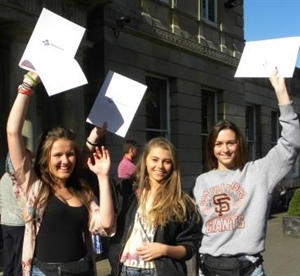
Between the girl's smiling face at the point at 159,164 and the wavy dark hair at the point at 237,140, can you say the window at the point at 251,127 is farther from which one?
the girl's smiling face at the point at 159,164

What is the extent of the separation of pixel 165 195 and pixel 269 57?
1.16 m

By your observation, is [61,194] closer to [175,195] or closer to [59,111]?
[175,195]

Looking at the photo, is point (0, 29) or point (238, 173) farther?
point (0, 29)

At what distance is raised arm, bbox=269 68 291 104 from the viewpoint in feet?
10.8

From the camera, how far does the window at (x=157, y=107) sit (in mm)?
13133

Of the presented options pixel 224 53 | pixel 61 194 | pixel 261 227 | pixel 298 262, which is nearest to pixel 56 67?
pixel 61 194

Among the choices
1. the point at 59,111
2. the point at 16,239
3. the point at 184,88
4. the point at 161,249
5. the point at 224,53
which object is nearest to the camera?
the point at 161,249

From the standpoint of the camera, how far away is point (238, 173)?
3.42 m

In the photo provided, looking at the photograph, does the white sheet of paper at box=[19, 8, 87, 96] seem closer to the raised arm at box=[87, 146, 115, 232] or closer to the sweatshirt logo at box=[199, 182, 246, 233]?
the raised arm at box=[87, 146, 115, 232]

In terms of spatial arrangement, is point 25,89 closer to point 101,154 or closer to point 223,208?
point 101,154

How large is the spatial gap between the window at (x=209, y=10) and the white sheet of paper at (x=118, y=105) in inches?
496

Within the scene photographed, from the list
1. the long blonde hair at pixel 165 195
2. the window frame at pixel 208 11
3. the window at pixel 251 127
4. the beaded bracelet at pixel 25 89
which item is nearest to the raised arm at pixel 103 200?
the long blonde hair at pixel 165 195

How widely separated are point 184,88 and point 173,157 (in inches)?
426

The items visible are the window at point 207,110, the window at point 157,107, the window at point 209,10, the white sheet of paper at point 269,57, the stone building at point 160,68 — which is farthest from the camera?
the window at point 209,10
